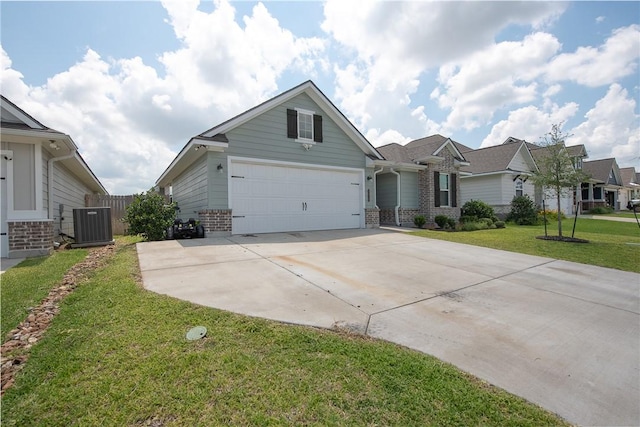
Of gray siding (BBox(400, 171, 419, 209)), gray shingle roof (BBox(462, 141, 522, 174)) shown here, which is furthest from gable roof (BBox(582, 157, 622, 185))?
gray siding (BBox(400, 171, 419, 209))

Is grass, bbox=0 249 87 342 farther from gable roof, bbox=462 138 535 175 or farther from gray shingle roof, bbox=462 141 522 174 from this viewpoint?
gray shingle roof, bbox=462 141 522 174

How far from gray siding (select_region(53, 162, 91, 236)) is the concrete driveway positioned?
4.70m

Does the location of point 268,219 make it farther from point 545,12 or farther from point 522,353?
point 545,12

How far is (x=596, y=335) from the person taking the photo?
3.16 meters

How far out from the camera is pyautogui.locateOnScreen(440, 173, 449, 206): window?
1545 centimetres

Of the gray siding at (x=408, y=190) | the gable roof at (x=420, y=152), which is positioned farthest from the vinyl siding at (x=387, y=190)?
the gable roof at (x=420, y=152)

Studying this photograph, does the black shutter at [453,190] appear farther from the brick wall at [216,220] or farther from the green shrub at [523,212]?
the brick wall at [216,220]

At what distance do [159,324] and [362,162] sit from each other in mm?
10769

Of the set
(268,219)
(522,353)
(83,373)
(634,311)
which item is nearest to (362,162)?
(268,219)

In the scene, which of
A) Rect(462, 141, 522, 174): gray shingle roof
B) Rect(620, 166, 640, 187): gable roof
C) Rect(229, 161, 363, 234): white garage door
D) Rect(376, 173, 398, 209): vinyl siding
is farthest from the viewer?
Rect(620, 166, 640, 187): gable roof

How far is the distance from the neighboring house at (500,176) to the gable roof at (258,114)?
10768 mm

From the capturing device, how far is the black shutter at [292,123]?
10695 millimetres

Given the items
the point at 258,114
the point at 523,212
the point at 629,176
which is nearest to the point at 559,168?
the point at 523,212

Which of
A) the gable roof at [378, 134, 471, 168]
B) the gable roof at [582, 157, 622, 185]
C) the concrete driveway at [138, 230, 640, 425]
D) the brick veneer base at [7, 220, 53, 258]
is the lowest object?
the concrete driveway at [138, 230, 640, 425]
